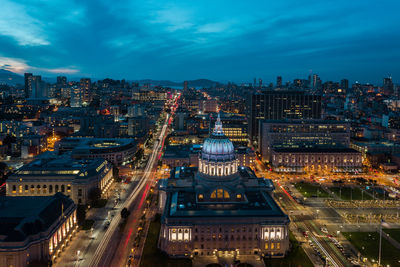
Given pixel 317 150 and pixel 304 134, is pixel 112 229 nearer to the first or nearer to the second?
pixel 317 150

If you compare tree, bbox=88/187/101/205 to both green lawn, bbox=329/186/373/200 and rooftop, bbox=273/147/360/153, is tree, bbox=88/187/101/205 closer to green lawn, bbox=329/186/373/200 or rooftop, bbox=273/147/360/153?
green lawn, bbox=329/186/373/200

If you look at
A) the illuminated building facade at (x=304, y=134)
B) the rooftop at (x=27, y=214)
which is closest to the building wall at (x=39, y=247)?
the rooftop at (x=27, y=214)

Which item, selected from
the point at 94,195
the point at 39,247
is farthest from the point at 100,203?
the point at 39,247

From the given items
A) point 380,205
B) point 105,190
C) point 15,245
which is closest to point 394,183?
point 380,205

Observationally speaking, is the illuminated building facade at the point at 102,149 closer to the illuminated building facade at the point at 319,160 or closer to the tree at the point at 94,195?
the tree at the point at 94,195

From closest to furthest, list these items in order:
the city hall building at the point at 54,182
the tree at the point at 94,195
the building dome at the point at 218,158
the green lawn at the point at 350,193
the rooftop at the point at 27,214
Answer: the rooftop at the point at 27,214 → the building dome at the point at 218,158 → the tree at the point at 94,195 → the city hall building at the point at 54,182 → the green lawn at the point at 350,193

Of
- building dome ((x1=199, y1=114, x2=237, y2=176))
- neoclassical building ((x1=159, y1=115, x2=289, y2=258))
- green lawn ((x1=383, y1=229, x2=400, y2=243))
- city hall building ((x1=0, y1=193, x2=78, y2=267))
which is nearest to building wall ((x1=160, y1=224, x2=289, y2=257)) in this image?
neoclassical building ((x1=159, y1=115, x2=289, y2=258))
